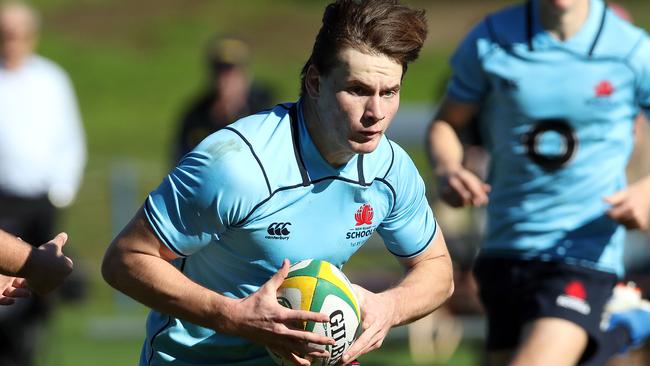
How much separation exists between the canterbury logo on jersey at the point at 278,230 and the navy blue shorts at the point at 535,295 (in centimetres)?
192

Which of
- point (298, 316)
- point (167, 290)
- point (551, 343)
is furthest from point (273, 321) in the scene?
point (551, 343)

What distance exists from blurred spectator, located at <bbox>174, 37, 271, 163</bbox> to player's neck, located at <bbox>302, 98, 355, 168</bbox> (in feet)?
18.7

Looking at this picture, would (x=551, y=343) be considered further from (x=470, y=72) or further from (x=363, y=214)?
(x=363, y=214)

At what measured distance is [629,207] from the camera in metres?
6.12

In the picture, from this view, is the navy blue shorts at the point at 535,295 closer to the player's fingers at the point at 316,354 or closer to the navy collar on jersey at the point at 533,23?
the navy collar on jersey at the point at 533,23

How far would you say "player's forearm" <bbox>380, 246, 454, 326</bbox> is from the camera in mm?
4961

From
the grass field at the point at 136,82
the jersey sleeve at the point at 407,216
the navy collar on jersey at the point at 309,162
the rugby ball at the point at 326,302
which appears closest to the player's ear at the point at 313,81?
the navy collar on jersey at the point at 309,162

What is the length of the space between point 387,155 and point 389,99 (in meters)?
0.34

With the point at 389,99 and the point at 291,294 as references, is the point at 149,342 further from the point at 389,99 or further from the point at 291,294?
the point at 389,99

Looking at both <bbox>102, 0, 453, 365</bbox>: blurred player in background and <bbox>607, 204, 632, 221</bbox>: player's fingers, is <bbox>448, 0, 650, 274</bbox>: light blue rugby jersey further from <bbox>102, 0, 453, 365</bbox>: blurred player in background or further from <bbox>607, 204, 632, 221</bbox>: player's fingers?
<bbox>102, 0, 453, 365</bbox>: blurred player in background

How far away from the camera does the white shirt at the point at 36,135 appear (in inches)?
402

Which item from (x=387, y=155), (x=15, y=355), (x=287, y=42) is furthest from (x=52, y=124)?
(x=287, y=42)

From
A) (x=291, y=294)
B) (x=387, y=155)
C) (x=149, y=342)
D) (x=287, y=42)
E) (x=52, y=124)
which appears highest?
(x=387, y=155)

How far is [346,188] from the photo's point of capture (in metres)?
4.89
